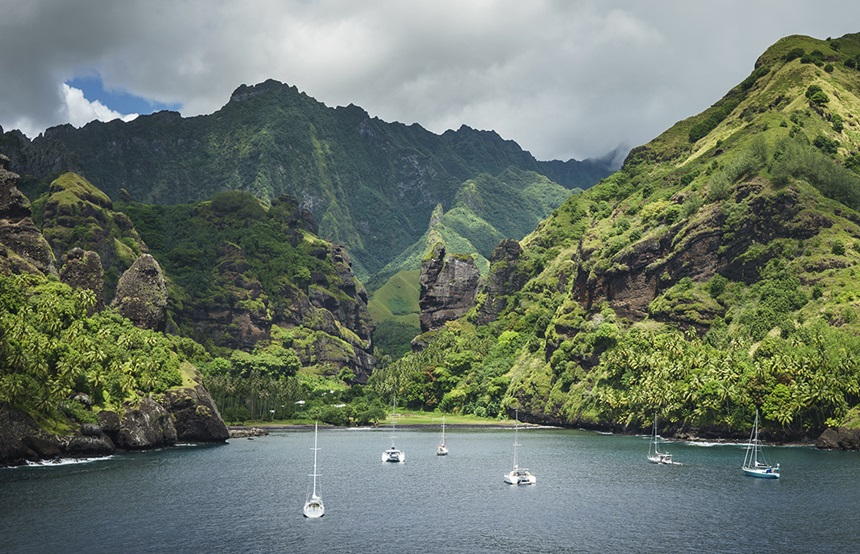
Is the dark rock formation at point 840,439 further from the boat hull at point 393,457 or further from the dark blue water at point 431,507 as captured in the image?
the boat hull at point 393,457

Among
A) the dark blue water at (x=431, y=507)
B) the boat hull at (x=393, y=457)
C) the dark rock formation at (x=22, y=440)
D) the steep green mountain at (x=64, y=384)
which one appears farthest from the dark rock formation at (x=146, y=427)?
the boat hull at (x=393, y=457)

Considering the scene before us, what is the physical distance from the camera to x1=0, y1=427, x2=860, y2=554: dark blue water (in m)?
91.9

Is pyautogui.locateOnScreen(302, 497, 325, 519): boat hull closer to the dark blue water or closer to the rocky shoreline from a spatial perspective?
the dark blue water

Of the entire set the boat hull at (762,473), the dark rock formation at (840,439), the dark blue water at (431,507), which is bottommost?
the dark blue water at (431,507)

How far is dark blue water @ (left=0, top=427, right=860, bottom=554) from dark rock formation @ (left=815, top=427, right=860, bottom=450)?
22.5ft

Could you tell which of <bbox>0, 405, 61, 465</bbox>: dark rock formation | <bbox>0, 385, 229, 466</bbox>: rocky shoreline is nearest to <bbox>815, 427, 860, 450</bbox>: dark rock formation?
<bbox>0, 385, 229, 466</bbox>: rocky shoreline

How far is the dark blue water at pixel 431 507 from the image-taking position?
91.9 m

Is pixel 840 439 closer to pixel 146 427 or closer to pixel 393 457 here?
pixel 393 457

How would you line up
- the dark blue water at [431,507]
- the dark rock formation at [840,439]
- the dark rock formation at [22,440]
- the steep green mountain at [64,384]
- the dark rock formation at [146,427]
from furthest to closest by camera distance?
the dark rock formation at [146,427], the dark rock formation at [840,439], the steep green mountain at [64,384], the dark rock formation at [22,440], the dark blue water at [431,507]

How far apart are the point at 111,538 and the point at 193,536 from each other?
28.9ft

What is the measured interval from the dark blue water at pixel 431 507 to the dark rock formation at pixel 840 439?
6866 millimetres

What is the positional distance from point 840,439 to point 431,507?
347 feet

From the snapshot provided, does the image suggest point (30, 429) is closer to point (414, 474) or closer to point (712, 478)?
point (414, 474)

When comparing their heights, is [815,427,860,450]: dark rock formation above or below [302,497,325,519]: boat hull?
above
